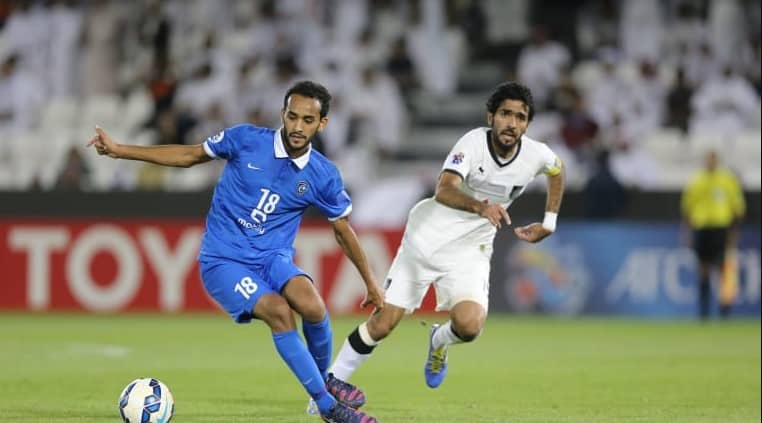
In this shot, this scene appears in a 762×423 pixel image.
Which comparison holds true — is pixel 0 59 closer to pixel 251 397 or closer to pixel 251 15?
pixel 251 15

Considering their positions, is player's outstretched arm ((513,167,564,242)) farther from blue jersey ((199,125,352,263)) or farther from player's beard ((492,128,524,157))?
blue jersey ((199,125,352,263))

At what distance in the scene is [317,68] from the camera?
2197cm

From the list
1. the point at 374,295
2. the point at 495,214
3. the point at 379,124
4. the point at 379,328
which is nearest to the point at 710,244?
the point at 379,124

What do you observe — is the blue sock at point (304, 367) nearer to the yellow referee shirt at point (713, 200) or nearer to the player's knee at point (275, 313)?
the player's knee at point (275, 313)

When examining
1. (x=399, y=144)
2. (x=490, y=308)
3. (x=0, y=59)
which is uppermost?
(x=0, y=59)

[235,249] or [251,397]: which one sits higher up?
[235,249]

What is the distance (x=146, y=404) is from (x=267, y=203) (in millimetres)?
1353

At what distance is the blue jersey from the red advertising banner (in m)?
9.82

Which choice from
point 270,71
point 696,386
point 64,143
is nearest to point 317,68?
point 270,71

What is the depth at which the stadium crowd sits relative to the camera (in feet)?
65.5

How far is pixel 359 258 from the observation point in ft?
27.1

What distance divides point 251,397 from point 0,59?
48.4 feet

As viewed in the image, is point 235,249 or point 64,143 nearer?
point 235,249

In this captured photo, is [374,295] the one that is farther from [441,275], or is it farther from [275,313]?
[441,275]
